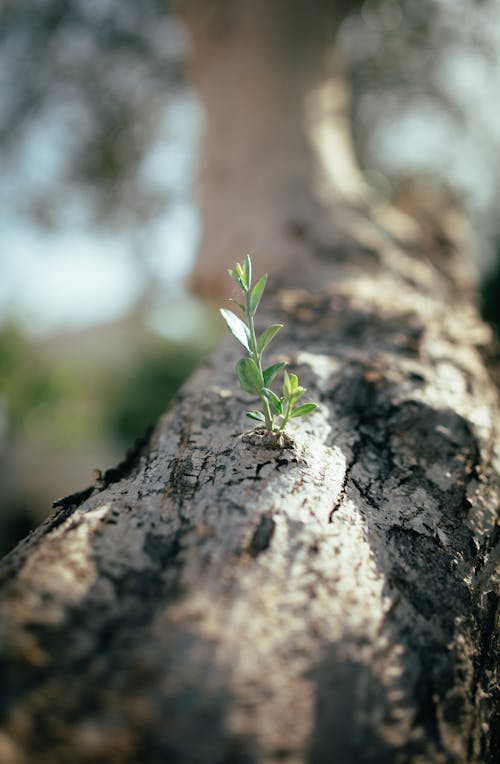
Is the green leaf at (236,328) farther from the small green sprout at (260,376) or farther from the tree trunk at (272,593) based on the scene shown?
the tree trunk at (272,593)

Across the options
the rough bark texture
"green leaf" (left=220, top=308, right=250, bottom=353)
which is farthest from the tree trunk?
"green leaf" (left=220, top=308, right=250, bottom=353)

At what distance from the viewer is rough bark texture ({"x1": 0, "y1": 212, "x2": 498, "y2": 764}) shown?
1.30 ft

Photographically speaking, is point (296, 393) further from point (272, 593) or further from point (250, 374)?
point (272, 593)

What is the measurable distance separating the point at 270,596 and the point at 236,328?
30 centimetres

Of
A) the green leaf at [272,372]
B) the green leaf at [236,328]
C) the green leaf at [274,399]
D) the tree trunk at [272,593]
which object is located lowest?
the tree trunk at [272,593]

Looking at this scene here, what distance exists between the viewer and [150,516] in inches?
22.3

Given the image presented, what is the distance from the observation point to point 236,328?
1.98ft

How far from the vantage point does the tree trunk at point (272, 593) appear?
40cm

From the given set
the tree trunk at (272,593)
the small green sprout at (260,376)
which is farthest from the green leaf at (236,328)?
the tree trunk at (272,593)

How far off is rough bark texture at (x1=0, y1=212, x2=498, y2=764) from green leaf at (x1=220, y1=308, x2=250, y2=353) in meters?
0.13

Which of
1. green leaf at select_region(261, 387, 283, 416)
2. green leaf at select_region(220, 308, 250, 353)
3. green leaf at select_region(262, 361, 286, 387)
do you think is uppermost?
green leaf at select_region(220, 308, 250, 353)

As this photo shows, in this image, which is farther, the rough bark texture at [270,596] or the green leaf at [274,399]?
the green leaf at [274,399]

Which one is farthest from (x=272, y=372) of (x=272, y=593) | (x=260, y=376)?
(x=272, y=593)

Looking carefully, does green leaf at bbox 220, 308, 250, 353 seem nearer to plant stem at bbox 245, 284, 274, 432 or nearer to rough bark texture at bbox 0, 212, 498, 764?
plant stem at bbox 245, 284, 274, 432
